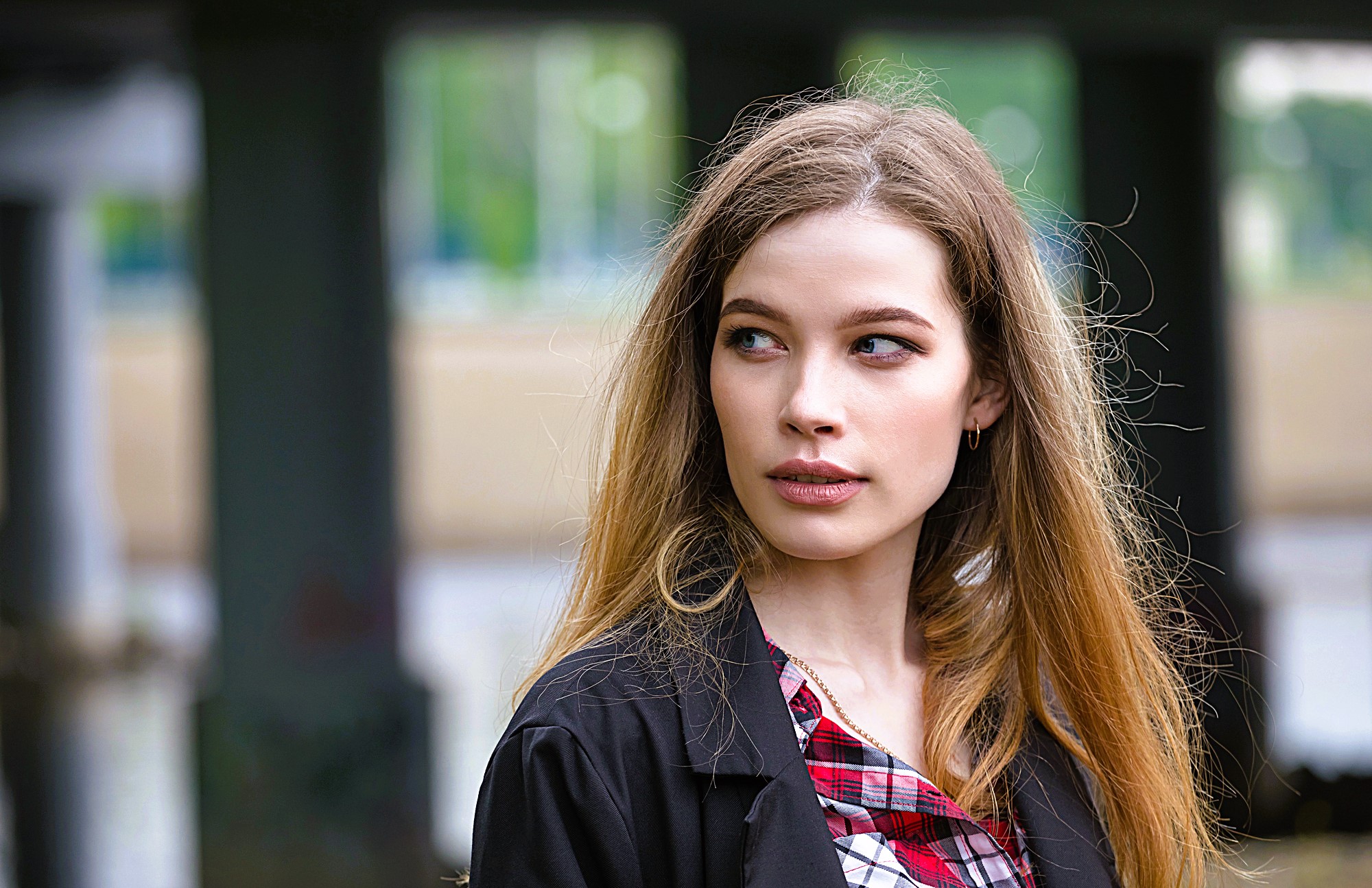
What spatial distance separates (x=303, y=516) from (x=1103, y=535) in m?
4.25

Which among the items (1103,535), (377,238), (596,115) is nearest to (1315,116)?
(596,115)

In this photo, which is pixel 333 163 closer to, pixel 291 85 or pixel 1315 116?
pixel 291 85

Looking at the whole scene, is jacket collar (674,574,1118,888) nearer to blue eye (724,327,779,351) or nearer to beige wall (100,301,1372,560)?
blue eye (724,327,779,351)

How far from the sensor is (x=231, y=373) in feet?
17.9

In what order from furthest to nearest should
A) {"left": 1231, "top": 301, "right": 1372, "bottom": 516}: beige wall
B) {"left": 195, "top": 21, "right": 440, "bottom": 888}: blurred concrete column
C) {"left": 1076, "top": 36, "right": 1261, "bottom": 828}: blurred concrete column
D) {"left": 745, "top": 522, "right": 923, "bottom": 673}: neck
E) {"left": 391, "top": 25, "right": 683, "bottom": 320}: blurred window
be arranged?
{"left": 391, "top": 25, "right": 683, "bottom": 320}: blurred window
{"left": 1231, "top": 301, "right": 1372, "bottom": 516}: beige wall
{"left": 1076, "top": 36, "right": 1261, "bottom": 828}: blurred concrete column
{"left": 195, "top": 21, "right": 440, "bottom": 888}: blurred concrete column
{"left": 745, "top": 522, "right": 923, "bottom": 673}: neck

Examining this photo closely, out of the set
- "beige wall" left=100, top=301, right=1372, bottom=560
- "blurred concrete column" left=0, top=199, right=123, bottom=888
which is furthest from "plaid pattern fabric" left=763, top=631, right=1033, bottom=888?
"beige wall" left=100, top=301, right=1372, bottom=560

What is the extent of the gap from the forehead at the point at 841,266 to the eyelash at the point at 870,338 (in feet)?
0.12

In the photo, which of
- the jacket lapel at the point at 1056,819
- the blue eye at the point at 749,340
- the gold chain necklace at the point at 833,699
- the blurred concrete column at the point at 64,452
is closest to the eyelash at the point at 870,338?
the blue eye at the point at 749,340

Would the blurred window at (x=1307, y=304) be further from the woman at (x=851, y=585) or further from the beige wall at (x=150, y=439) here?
the woman at (x=851, y=585)

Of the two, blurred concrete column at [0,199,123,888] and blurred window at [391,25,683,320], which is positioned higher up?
blurred window at [391,25,683,320]

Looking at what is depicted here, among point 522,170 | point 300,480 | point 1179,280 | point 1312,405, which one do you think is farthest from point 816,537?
point 522,170

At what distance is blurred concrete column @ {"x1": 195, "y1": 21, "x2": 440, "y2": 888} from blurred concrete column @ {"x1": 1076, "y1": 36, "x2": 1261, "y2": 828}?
2.87m

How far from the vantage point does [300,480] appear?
5477mm

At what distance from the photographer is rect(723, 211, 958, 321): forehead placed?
1429 millimetres
